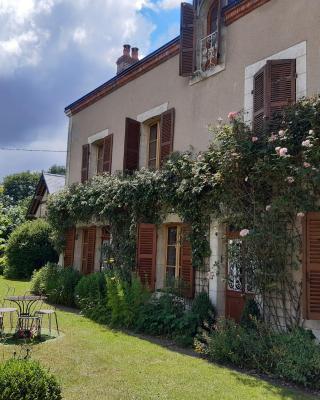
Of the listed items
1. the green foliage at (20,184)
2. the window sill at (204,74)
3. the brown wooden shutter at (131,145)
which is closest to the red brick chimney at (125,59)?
the brown wooden shutter at (131,145)

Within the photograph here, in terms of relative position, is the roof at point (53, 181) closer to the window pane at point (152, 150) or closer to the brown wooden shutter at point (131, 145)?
the brown wooden shutter at point (131, 145)

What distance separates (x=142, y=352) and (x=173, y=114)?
6.08m

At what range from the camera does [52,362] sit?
20.9 feet

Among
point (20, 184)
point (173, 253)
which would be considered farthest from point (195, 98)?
point (20, 184)

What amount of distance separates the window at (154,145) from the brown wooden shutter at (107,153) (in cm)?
164

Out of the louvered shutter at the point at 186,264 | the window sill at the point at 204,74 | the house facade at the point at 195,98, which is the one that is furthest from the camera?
the window sill at the point at 204,74

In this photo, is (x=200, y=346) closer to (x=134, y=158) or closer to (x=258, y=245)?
(x=258, y=245)

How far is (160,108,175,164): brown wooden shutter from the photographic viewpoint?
1083 cm

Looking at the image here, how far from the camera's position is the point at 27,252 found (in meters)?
18.9

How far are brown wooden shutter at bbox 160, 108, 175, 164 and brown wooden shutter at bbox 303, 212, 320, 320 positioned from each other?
184 inches

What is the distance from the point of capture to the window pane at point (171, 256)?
10.3m

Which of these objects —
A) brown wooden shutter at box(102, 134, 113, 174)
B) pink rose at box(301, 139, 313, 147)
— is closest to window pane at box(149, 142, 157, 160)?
brown wooden shutter at box(102, 134, 113, 174)

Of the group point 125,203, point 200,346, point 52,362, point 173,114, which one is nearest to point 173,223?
point 125,203

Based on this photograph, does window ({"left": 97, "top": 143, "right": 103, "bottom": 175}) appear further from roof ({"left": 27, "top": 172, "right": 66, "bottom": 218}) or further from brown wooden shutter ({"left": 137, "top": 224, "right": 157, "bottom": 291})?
roof ({"left": 27, "top": 172, "right": 66, "bottom": 218})
